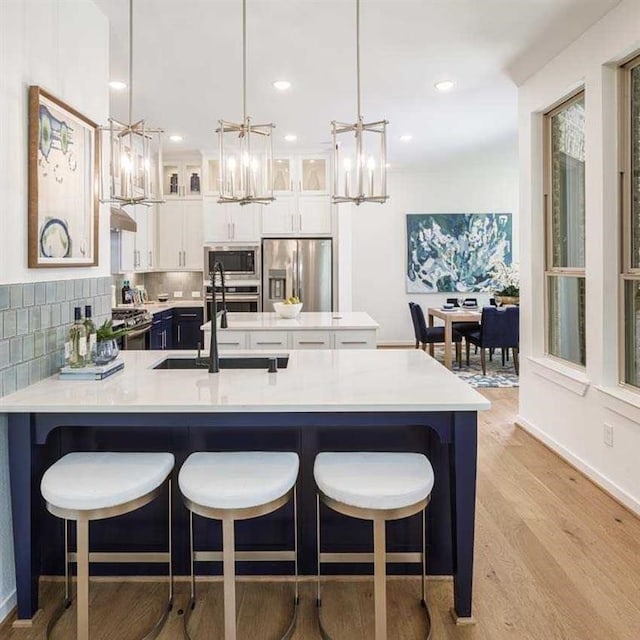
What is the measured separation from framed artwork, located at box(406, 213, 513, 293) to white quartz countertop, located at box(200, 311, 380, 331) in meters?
4.22

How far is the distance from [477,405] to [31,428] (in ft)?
5.17

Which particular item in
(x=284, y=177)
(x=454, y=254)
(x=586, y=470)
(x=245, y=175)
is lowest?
(x=586, y=470)

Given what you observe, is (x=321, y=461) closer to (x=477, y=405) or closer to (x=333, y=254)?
(x=477, y=405)

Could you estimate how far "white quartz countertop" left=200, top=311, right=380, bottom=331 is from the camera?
4.41 meters

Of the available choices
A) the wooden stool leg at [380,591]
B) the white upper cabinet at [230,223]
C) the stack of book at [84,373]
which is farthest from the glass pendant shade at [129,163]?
the white upper cabinet at [230,223]

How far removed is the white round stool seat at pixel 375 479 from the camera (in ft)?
5.89

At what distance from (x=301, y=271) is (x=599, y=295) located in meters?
4.06

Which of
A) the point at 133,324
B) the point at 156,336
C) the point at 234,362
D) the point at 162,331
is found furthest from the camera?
the point at 162,331

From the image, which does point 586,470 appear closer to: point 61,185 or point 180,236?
point 61,185

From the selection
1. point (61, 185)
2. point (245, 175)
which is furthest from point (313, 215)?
point (61, 185)

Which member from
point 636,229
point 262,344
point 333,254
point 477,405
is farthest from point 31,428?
point 333,254

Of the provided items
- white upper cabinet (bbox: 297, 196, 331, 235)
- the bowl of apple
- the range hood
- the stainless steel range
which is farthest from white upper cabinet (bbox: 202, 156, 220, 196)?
the bowl of apple

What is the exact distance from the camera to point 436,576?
2344 mm

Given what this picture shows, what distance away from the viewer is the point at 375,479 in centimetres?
185
